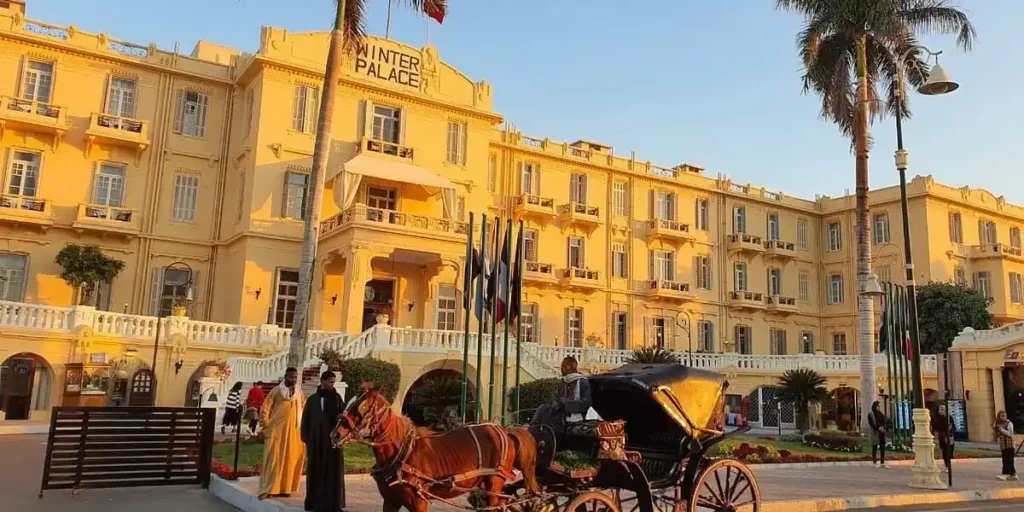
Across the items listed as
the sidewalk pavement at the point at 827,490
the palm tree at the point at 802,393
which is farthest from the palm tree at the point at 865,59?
the sidewalk pavement at the point at 827,490

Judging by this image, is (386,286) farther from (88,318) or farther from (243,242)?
(88,318)

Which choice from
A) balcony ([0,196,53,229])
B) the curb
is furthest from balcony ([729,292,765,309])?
balcony ([0,196,53,229])

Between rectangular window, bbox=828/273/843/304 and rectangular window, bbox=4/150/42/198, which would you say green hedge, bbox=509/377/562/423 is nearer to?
rectangular window, bbox=4/150/42/198

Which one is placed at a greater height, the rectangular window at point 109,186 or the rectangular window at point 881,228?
the rectangular window at point 881,228

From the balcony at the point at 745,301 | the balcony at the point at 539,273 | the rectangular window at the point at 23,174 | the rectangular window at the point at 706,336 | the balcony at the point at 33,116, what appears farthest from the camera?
the balcony at the point at 745,301

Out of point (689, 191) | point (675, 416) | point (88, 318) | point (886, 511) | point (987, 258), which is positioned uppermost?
point (689, 191)

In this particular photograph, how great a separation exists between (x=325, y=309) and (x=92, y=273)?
23.9ft

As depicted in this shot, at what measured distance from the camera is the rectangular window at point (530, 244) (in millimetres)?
33312

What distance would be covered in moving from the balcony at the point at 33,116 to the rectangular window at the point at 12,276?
12.8 feet

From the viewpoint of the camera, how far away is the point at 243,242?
85.0ft

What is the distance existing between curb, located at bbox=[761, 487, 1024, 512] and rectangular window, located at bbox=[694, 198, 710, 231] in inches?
1032

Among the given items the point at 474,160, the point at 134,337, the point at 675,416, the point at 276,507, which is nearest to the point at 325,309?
the point at 134,337

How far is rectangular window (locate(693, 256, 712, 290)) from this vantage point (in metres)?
38.2

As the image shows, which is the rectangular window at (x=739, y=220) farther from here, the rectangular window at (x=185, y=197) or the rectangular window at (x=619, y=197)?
the rectangular window at (x=185, y=197)
